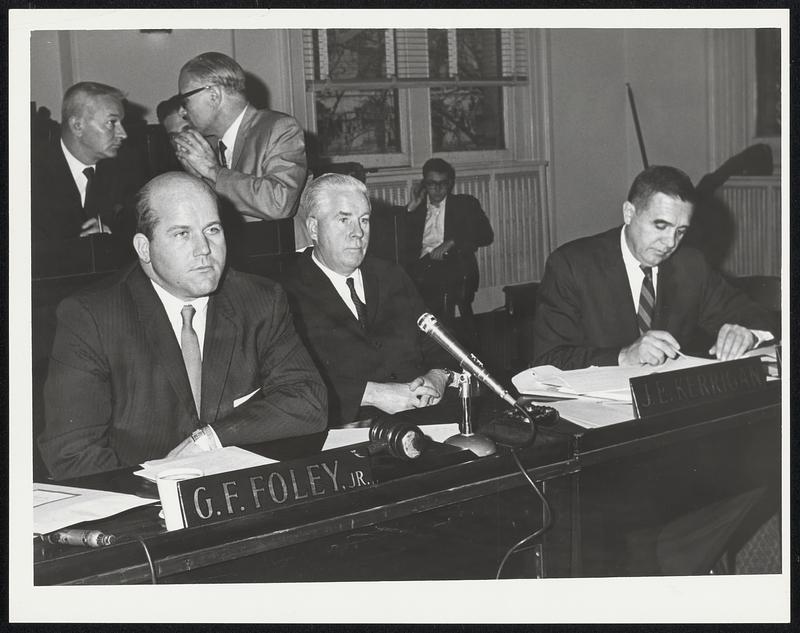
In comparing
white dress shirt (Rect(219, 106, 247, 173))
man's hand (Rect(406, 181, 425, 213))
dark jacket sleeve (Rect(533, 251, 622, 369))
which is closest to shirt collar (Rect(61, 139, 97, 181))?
white dress shirt (Rect(219, 106, 247, 173))

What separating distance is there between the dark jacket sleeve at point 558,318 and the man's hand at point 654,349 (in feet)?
0.91

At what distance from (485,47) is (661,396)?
456 cm

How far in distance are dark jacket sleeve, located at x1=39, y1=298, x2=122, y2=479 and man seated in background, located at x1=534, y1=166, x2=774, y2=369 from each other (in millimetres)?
1398

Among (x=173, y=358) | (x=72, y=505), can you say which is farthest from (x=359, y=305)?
(x=72, y=505)

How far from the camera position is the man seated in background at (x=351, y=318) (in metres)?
2.79

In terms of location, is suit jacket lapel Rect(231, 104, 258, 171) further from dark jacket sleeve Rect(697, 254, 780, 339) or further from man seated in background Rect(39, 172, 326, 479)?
dark jacket sleeve Rect(697, 254, 780, 339)

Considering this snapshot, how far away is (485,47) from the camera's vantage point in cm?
624

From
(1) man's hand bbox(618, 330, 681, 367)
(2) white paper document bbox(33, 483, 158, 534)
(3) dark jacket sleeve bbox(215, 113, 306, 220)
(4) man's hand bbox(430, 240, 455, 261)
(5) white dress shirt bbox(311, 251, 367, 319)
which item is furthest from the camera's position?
(4) man's hand bbox(430, 240, 455, 261)

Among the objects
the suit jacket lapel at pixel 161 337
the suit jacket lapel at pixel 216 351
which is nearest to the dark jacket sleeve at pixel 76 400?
the suit jacket lapel at pixel 161 337

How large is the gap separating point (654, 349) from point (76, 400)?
1.55m

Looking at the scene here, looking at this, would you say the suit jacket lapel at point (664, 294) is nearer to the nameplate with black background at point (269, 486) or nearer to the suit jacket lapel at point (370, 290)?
the suit jacket lapel at point (370, 290)

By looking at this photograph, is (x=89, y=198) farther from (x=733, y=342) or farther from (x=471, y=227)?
(x=471, y=227)

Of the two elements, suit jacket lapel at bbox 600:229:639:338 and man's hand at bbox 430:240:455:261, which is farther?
man's hand at bbox 430:240:455:261

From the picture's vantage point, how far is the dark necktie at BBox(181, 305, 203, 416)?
2.19m
